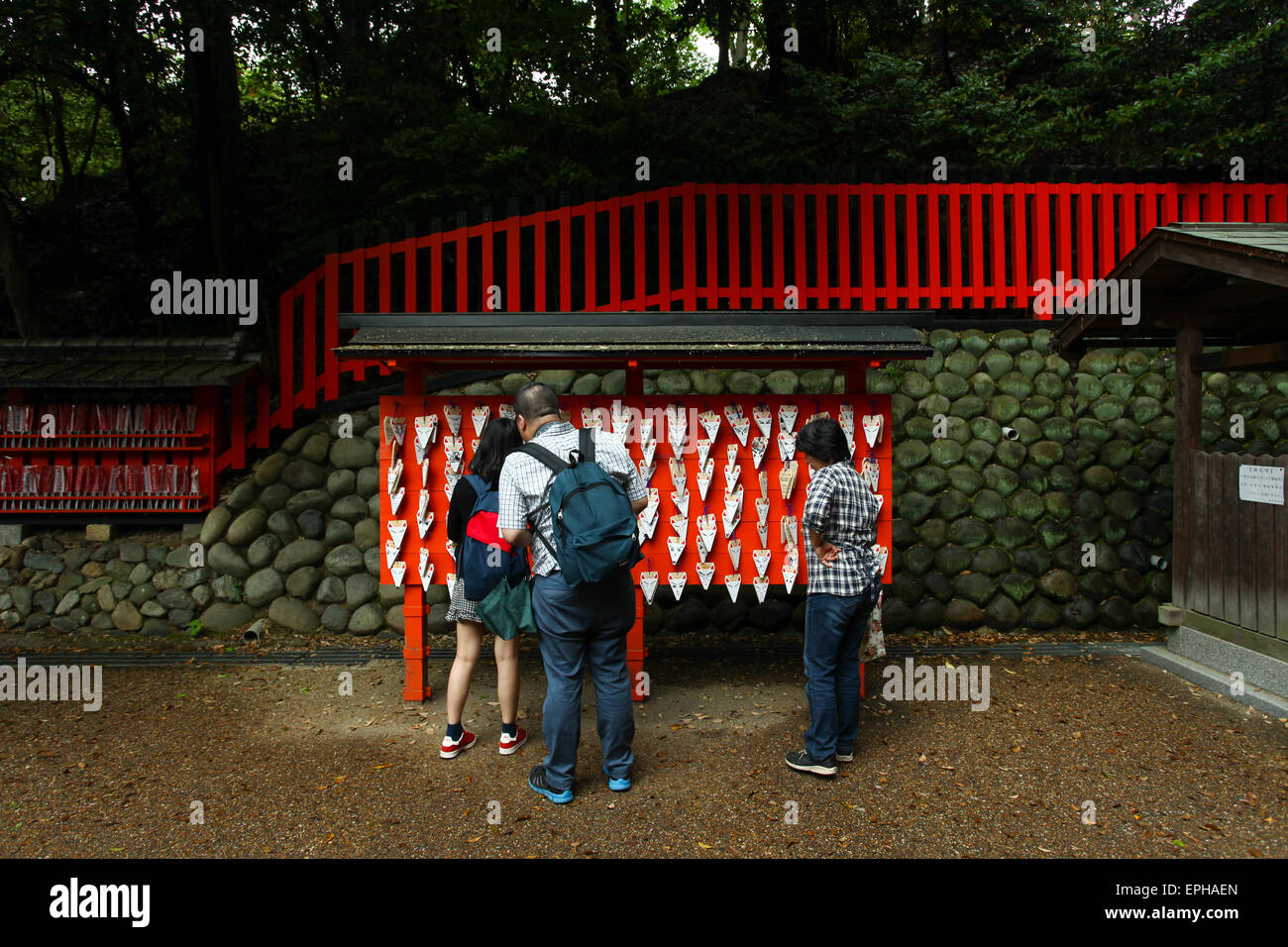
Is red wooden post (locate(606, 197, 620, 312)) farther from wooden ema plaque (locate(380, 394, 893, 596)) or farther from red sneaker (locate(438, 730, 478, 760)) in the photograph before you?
red sneaker (locate(438, 730, 478, 760))

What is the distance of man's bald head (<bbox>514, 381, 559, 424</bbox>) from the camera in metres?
4.03

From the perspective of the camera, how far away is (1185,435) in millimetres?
6324

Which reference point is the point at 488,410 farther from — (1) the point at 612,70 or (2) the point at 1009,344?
(1) the point at 612,70

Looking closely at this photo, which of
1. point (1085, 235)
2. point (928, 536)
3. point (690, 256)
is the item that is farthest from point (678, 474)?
point (1085, 235)

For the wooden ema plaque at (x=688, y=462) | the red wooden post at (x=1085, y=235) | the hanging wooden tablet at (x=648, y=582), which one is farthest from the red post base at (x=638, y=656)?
the red wooden post at (x=1085, y=235)

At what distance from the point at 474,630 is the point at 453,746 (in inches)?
28.9

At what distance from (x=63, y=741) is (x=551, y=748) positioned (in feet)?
11.5

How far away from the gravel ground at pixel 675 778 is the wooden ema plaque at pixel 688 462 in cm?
105

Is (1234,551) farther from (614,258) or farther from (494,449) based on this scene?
(614,258)

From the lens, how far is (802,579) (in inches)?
228

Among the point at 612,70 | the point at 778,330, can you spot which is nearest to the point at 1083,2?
the point at 612,70

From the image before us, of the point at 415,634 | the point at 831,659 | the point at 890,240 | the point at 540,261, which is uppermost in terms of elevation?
the point at 890,240

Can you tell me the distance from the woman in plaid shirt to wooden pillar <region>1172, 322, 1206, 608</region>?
3.72 meters

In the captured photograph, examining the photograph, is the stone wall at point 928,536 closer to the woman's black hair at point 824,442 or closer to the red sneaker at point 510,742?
the red sneaker at point 510,742
